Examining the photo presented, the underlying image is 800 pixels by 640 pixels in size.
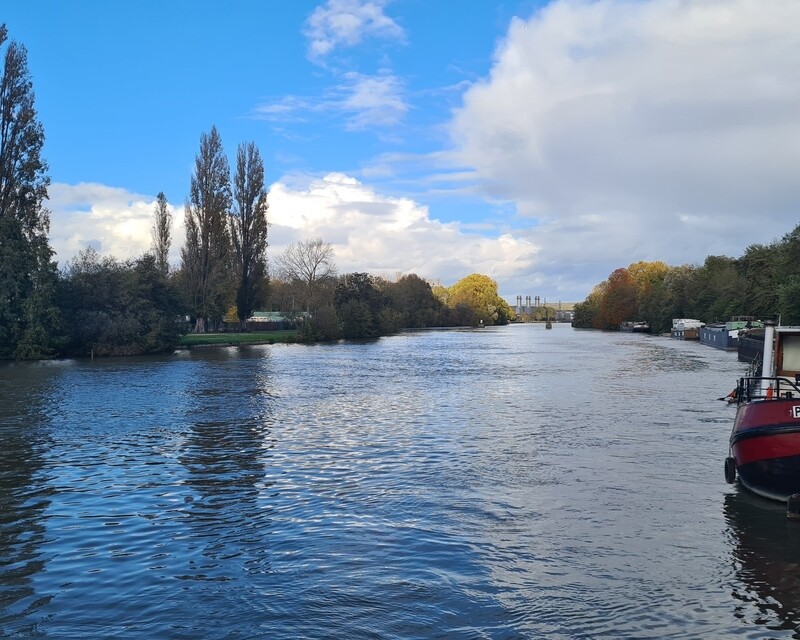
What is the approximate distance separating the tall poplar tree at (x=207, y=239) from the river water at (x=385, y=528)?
48.7m

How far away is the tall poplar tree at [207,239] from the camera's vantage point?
68.8m

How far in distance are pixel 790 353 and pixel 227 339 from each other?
59.3 m

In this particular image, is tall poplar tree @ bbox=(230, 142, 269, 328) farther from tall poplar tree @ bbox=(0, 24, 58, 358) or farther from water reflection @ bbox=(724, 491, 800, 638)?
water reflection @ bbox=(724, 491, 800, 638)

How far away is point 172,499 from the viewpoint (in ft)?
36.6

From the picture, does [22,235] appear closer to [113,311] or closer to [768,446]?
[113,311]

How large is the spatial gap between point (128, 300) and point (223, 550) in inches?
1784

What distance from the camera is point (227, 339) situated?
2670 inches

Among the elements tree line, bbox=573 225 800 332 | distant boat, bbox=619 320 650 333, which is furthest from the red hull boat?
distant boat, bbox=619 320 650 333

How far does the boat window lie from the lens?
13914 mm

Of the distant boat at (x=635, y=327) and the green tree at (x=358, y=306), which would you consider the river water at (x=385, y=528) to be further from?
the distant boat at (x=635, y=327)

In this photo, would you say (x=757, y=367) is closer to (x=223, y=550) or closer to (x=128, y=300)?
(x=223, y=550)

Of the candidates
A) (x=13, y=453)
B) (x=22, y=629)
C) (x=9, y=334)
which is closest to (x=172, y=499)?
(x=22, y=629)

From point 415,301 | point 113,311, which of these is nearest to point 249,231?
Answer: point 113,311

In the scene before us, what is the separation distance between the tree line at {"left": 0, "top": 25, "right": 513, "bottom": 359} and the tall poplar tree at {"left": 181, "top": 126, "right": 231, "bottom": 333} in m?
0.10
